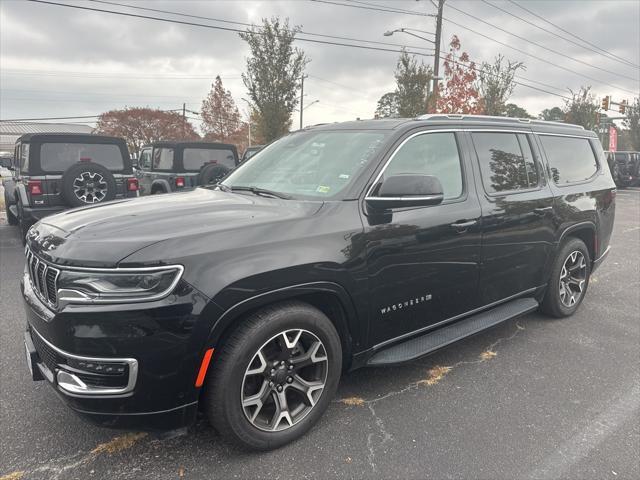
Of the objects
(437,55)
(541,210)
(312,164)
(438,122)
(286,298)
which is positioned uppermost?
(437,55)

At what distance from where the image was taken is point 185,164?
35.0 ft

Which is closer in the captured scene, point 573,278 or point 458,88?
point 573,278

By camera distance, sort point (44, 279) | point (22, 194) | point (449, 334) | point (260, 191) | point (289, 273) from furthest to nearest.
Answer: point (22, 194) → point (449, 334) → point (260, 191) → point (289, 273) → point (44, 279)

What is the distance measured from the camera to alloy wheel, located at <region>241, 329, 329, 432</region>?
2447 millimetres

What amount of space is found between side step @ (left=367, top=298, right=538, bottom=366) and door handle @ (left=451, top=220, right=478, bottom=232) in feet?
2.44

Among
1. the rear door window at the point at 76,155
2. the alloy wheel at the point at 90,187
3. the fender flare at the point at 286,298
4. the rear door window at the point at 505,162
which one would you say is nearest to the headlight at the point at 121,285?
the fender flare at the point at 286,298

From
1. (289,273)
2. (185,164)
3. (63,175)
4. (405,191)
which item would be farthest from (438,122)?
(185,164)

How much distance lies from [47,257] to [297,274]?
1246 millimetres

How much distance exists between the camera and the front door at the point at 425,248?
2.82 m

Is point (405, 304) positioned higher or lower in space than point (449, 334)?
higher

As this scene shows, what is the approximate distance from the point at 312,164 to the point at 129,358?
1.78 metres

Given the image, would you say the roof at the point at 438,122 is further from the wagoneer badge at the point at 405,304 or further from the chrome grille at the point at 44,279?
the chrome grille at the point at 44,279

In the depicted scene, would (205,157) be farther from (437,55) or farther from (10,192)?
(437,55)

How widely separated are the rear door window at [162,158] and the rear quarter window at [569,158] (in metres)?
8.54
